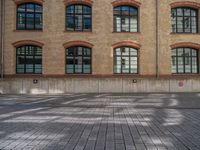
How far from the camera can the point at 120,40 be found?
85.0ft

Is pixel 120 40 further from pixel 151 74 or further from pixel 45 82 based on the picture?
pixel 45 82

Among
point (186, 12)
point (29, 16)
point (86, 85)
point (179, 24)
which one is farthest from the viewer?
point (186, 12)

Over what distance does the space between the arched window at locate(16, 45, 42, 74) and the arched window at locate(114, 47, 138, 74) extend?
6892mm

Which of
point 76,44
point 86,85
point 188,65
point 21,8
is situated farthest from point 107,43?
point 21,8

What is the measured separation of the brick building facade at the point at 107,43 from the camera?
990 inches

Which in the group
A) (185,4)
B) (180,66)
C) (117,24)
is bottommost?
(180,66)

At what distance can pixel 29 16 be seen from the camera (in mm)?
26078

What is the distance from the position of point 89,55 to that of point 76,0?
504 cm

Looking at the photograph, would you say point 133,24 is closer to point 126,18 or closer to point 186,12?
point 126,18

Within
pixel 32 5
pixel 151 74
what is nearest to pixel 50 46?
pixel 32 5

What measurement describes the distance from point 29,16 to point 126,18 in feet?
28.9

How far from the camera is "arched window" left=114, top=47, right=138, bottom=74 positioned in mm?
26062

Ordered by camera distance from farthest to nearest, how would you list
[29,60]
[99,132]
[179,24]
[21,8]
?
[179,24]
[21,8]
[29,60]
[99,132]

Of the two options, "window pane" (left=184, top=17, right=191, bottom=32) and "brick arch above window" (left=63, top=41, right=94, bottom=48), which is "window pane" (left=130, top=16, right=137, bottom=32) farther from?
"window pane" (left=184, top=17, right=191, bottom=32)
